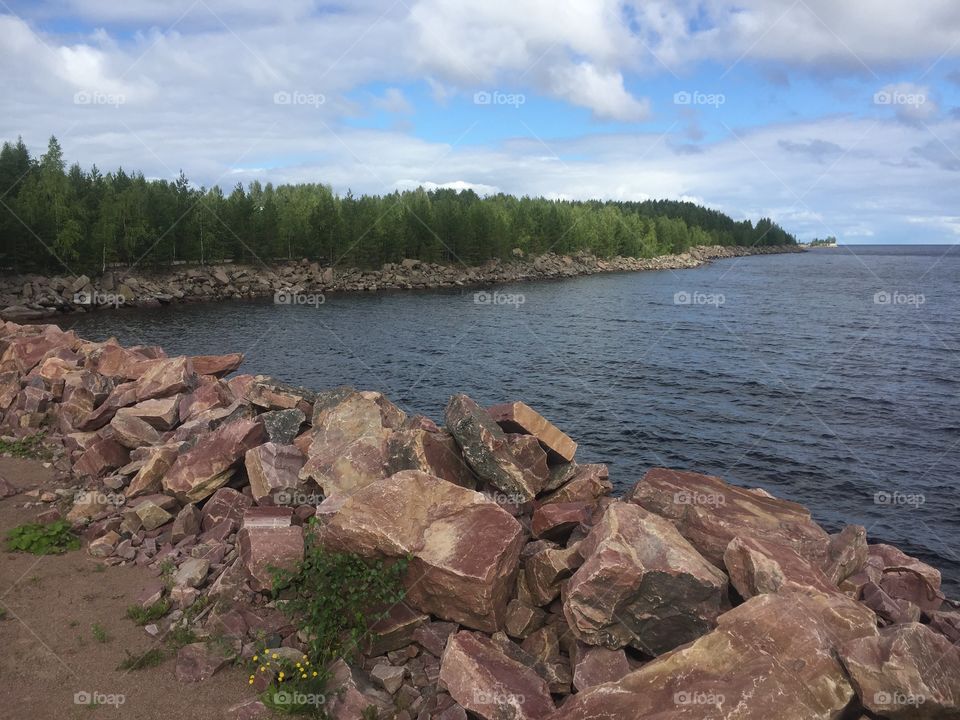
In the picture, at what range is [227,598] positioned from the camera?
39.0 feet

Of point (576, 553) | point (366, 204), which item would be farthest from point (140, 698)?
point (366, 204)

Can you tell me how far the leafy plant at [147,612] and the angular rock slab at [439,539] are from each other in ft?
10.7

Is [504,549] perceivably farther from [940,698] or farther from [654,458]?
[654,458]

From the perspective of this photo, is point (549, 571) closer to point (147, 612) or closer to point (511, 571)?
point (511, 571)

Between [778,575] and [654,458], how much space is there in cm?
1855

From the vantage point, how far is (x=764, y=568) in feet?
33.9

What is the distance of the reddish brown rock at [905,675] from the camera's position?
812 cm

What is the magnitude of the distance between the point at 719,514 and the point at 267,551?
8731 mm

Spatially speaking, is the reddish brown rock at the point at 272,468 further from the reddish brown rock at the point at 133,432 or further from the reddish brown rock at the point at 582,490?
the reddish brown rock at the point at 582,490

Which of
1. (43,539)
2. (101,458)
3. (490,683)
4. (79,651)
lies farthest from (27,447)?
(490,683)

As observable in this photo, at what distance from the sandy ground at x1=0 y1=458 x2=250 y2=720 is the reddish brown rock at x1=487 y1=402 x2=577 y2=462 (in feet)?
24.2

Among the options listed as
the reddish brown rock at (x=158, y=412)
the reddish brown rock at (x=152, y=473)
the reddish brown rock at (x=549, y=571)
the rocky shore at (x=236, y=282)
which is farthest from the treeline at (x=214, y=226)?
the reddish brown rock at (x=549, y=571)

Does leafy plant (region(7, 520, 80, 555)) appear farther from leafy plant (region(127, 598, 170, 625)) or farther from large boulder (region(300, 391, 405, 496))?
large boulder (region(300, 391, 405, 496))

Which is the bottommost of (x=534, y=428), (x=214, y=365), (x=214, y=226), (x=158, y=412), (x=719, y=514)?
(x=719, y=514)
